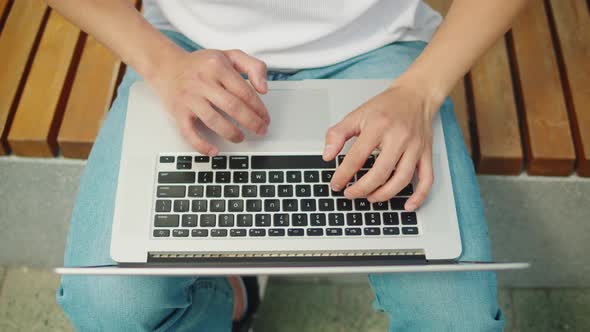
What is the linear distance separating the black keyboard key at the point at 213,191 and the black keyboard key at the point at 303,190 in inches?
4.7

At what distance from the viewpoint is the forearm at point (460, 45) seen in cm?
81

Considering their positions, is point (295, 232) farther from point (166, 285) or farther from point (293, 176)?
point (166, 285)

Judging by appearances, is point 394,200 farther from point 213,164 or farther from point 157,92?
point 157,92

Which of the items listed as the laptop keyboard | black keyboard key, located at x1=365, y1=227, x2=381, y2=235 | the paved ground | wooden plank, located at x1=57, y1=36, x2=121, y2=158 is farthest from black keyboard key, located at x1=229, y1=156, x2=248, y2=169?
the paved ground

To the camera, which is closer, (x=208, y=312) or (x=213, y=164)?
(x=213, y=164)

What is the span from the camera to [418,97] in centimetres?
78

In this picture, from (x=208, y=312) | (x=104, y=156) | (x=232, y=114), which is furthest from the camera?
(x=208, y=312)

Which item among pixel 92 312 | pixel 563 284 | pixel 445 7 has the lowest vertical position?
pixel 92 312

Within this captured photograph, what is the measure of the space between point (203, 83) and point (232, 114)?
6cm

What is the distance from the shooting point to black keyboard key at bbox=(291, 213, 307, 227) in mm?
735

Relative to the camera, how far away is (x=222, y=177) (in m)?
0.76

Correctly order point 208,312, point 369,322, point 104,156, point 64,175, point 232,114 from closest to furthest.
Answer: point 232,114, point 104,156, point 208,312, point 64,175, point 369,322

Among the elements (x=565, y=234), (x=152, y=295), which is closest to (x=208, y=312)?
(x=152, y=295)

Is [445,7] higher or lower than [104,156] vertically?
higher
